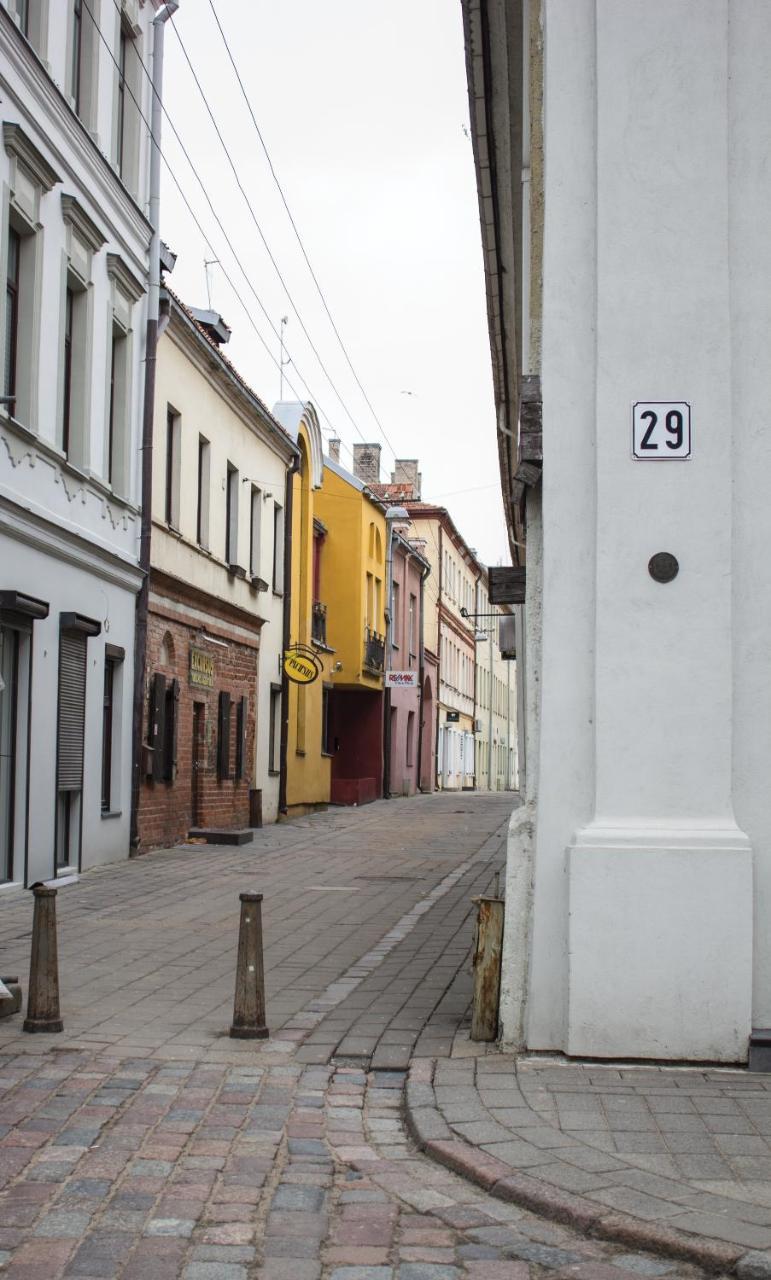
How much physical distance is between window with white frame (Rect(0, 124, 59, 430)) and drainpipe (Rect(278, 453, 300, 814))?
50.1 ft

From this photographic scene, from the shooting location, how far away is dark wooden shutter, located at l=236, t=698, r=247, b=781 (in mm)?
26875

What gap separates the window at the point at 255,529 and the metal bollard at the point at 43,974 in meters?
20.1

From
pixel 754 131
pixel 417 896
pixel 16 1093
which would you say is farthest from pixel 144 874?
pixel 754 131

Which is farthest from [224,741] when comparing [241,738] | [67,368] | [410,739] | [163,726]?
[410,739]

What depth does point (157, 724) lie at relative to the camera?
68.7 feet

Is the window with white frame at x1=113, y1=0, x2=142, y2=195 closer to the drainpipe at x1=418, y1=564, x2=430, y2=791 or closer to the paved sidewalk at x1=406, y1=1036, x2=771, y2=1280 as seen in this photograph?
the paved sidewalk at x1=406, y1=1036, x2=771, y2=1280

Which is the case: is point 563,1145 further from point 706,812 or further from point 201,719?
point 201,719

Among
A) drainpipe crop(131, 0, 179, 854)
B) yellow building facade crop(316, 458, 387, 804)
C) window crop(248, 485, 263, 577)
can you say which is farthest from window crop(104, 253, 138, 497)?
yellow building facade crop(316, 458, 387, 804)

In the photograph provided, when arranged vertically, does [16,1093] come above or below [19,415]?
A: below

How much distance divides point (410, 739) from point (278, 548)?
65.1ft

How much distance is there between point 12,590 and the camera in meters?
15.0

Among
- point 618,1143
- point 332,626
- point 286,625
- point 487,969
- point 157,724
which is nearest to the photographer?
point 618,1143

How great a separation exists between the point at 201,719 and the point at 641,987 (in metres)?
17.5

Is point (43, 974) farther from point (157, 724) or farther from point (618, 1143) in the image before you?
point (157, 724)
